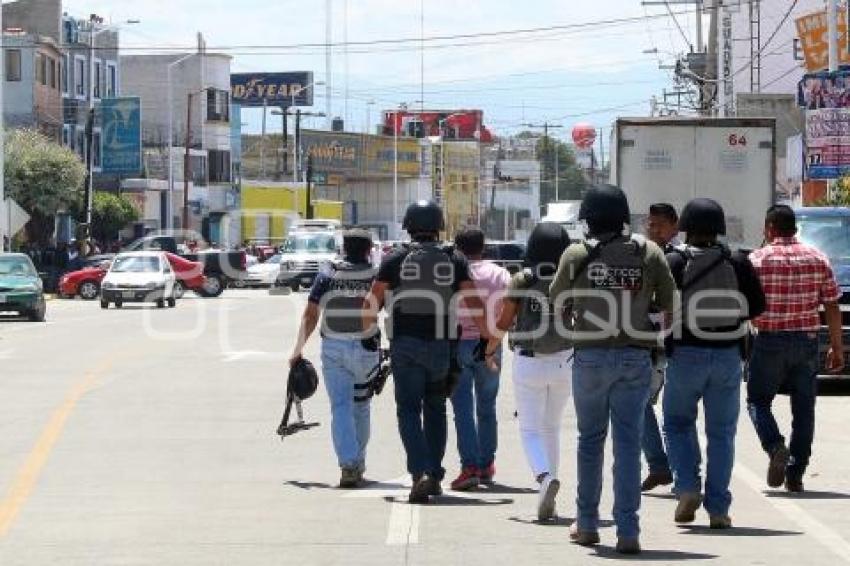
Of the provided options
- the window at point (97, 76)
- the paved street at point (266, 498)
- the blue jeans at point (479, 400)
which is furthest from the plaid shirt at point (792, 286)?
the window at point (97, 76)

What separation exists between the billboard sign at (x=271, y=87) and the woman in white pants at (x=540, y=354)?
433 feet

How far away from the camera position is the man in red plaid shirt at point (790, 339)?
45.0 feet

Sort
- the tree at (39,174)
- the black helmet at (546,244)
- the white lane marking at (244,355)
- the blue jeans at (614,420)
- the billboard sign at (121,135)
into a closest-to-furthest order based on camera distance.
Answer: the blue jeans at (614,420) < the black helmet at (546,244) < the white lane marking at (244,355) < the tree at (39,174) < the billboard sign at (121,135)

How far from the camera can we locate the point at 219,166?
4550 inches

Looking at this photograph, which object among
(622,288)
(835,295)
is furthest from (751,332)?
(622,288)

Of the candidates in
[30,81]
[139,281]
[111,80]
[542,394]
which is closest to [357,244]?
[542,394]

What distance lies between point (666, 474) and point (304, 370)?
2.94 m

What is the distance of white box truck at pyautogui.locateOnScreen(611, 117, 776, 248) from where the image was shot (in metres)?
29.4

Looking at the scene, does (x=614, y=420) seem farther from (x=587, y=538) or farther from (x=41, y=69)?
(x=41, y=69)

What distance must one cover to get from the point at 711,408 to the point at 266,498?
10.4ft

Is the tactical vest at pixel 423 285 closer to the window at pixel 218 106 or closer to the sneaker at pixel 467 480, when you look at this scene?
the sneaker at pixel 467 480

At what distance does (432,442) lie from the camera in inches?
520

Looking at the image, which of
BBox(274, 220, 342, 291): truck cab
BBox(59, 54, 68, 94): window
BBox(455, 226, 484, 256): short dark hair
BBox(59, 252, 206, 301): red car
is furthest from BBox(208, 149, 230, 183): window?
BBox(455, 226, 484, 256): short dark hair

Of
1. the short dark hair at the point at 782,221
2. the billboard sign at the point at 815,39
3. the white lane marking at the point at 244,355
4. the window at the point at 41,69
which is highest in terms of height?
the window at the point at 41,69
